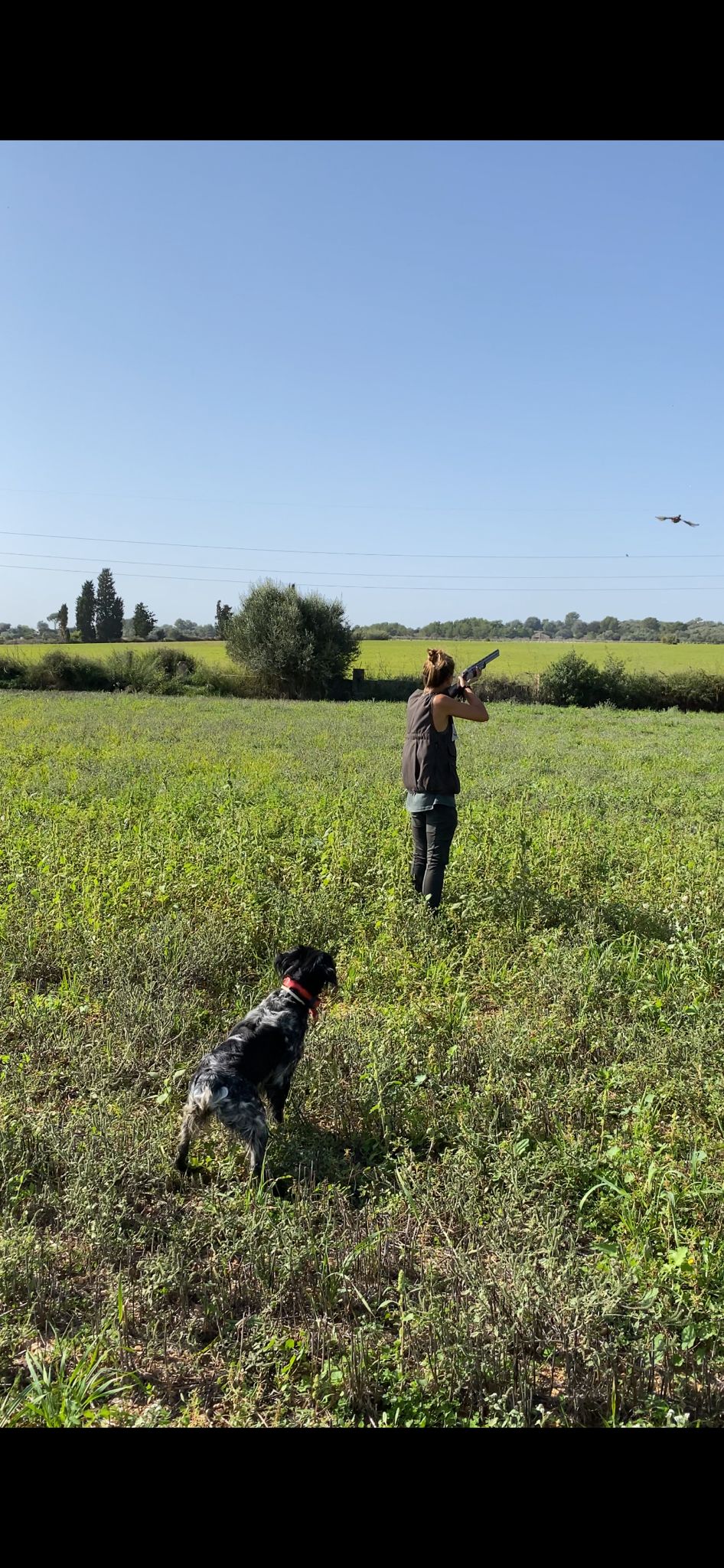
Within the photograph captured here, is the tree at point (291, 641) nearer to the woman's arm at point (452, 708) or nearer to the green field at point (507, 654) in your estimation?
the green field at point (507, 654)

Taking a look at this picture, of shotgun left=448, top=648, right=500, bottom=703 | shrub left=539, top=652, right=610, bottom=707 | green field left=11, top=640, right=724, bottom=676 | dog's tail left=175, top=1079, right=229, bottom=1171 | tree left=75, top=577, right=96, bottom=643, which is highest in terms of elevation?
tree left=75, top=577, right=96, bottom=643

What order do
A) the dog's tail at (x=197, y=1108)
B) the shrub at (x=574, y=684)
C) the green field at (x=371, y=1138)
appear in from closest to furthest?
the green field at (x=371, y=1138)
the dog's tail at (x=197, y=1108)
the shrub at (x=574, y=684)

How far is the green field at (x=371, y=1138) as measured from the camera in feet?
8.59

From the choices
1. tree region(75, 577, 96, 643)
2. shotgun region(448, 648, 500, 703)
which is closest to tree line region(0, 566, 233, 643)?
tree region(75, 577, 96, 643)

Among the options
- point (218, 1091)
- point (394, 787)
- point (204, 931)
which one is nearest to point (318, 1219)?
point (218, 1091)

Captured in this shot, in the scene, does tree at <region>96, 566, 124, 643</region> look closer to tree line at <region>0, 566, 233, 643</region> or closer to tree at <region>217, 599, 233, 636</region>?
tree line at <region>0, 566, 233, 643</region>

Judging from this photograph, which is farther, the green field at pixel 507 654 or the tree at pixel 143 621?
the tree at pixel 143 621

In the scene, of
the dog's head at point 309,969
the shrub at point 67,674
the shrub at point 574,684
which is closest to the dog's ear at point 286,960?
the dog's head at point 309,969

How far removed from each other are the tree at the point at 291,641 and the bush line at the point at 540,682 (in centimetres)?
402

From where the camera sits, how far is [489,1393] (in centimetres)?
255

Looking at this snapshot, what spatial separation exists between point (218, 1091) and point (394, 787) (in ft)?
28.3

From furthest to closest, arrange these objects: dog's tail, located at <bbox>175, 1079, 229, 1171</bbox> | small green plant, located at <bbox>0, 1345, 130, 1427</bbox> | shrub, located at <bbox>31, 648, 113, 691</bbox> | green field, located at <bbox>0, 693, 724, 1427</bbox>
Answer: shrub, located at <bbox>31, 648, 113, 691</bbox> < dog's tail, located at <bbox>175, 1079, 229, 1171</bbox> < green field, located at <bbox>0, 693, 724, 1427</bbox> < small green plant, located at <bbox>0, 1345, 130, 1427</bbox>

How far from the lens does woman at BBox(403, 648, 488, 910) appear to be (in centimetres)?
630
